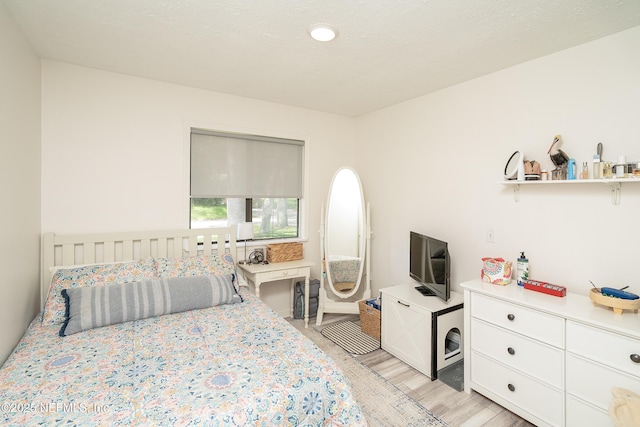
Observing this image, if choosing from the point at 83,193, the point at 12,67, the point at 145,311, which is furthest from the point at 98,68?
the point at 145,311

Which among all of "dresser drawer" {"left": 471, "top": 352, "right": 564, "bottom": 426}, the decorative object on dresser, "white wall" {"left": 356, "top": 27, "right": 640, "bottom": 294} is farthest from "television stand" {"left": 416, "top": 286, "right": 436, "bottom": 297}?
the decorative object on dresser

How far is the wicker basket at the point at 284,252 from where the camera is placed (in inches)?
134

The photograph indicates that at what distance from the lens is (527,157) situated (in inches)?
94.3

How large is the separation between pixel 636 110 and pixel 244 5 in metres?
2.34

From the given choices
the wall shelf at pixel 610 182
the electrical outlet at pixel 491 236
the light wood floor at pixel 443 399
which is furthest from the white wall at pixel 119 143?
the wall shelf at pixel 610 182

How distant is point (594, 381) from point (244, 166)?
316 cm

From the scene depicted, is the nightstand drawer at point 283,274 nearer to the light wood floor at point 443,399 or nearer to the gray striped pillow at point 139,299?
the gray striped pillow at point 139,299

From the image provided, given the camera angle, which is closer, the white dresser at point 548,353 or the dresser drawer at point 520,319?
the white dresser at point 548,353

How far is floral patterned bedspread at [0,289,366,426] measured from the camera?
1.27 meters

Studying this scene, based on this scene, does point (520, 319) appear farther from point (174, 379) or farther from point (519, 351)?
point (174, 379)

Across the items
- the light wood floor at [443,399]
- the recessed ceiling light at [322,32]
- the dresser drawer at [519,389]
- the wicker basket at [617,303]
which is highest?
the recessed ceiling light at [322,32]

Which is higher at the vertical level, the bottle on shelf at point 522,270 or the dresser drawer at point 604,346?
the bottle on shelf at point 522,270

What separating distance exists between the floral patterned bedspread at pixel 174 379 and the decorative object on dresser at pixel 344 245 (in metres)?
1.61

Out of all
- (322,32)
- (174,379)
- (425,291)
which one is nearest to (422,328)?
(425,291)
